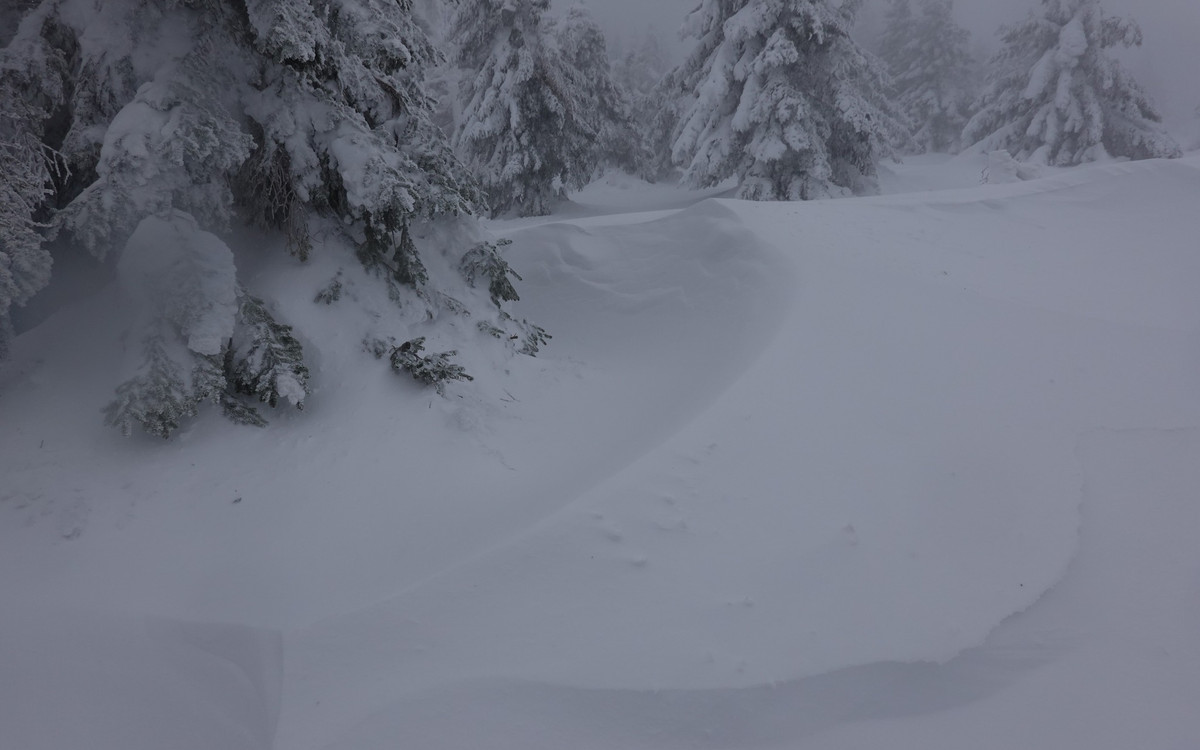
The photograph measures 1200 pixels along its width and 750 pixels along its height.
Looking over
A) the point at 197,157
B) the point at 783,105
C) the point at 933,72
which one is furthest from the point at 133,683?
the point at 933,72

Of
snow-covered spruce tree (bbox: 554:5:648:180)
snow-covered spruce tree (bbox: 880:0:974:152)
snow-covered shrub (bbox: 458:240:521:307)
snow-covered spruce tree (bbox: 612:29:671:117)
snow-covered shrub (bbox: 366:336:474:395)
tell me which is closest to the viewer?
snow-covered shrub (bbox: 366:336:474:395)

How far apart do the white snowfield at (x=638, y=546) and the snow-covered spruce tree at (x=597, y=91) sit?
545 inches

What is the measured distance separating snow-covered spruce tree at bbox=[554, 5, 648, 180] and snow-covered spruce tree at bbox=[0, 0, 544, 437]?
1290 centimetres

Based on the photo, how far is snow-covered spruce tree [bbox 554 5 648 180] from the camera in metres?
18.6

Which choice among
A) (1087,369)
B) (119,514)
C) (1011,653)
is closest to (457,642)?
(119,514)

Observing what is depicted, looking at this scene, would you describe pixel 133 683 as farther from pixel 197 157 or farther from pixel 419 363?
pixel 197 157

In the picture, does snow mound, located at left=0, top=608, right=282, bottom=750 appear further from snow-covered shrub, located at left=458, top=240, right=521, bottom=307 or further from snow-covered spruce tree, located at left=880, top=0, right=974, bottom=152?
snow-covered spruce tree, located at left=880, top=0, right=974, bottom=152

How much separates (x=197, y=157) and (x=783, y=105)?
13202 mm

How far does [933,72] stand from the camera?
1352 inches

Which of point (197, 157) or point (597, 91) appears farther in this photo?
point (597, 91)

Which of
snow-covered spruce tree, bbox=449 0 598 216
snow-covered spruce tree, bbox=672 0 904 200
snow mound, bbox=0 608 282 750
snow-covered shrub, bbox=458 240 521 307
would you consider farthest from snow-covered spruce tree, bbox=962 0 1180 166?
snow mound, bbox=0 608 282 750

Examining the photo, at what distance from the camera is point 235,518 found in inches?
165

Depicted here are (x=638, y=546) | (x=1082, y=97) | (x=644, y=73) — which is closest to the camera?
(x=638, y=546)

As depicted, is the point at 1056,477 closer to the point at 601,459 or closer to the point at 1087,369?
the point at 1087,369
